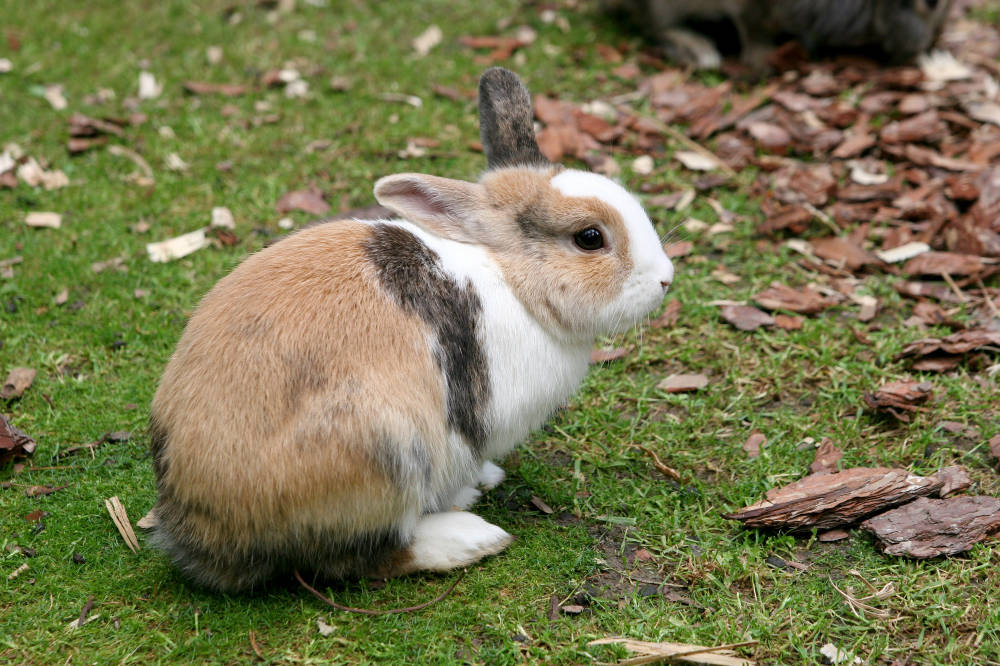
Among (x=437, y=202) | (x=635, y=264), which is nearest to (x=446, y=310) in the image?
(x=437, y=202)

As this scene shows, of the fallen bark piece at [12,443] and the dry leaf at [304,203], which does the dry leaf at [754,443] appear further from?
the fallen bark piece at [12,443]

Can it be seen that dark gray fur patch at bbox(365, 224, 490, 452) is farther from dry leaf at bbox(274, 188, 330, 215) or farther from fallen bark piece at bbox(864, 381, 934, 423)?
dry leaf at bbox(274, 188, 330, 215)

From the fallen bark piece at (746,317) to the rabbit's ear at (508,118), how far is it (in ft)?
4.65

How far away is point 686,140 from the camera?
6.14 meters

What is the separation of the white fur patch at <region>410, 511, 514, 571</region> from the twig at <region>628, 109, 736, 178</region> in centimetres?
318

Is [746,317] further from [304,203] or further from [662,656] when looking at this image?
[304,203]

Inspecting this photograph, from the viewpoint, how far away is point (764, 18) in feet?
22.2

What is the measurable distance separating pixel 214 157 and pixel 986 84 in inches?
197

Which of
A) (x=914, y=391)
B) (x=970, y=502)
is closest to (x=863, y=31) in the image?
(x=914, y=391)

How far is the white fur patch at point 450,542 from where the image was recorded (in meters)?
3.36

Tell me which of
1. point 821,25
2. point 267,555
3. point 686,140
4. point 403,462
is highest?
point 821,25

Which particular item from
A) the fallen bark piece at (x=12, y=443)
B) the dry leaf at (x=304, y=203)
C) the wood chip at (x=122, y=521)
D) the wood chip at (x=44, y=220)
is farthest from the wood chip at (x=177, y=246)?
→ the wood chip at (x=122, y=521)

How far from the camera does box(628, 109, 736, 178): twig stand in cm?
588

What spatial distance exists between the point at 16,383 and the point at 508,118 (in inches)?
93.7
